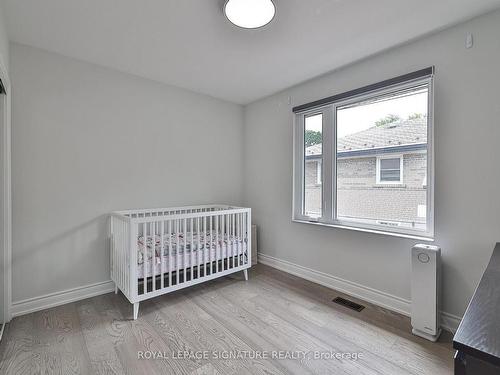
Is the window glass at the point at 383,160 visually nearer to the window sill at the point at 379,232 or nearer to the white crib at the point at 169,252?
the window sill at the point at 379,232

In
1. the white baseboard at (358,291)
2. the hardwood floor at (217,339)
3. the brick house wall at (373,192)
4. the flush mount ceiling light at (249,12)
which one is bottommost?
the hardwood floor at (217,339)

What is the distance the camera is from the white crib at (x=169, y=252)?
211 cm

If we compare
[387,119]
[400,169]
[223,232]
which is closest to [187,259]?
[223,232]

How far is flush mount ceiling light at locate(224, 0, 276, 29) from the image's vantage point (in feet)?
5.16

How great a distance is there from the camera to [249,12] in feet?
5.39

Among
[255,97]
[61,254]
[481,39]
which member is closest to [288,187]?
[255,97]

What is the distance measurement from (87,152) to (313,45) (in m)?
2.37

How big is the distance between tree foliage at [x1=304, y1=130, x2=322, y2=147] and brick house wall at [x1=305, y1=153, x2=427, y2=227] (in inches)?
8.8

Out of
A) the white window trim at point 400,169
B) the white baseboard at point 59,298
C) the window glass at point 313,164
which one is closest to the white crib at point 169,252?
the white baseboard at point 59,298

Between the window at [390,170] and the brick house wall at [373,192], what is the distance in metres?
0.03

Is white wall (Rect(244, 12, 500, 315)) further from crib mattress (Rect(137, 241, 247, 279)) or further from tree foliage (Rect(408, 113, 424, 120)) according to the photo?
crib mattress (Rect(137, 241, 247, 279))

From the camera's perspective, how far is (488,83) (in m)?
1.74

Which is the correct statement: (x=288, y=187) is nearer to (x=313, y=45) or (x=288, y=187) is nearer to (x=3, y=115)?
(x=313, y=45)

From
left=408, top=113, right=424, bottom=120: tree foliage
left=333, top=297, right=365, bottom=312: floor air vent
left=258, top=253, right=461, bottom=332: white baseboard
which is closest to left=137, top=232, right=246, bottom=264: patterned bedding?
left=258, top=253, right=461, bottom=332: white baseboard
